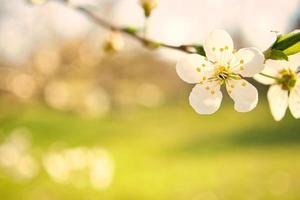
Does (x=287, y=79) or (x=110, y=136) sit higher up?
(x=110, y=136)

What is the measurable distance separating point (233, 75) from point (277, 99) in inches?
3.8

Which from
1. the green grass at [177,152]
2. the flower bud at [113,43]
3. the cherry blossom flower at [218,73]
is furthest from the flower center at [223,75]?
the green grass at [177,152]

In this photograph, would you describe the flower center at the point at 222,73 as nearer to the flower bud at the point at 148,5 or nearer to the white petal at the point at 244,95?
the white petal at the point at 244,95

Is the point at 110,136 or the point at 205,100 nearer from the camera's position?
the point at 205,100

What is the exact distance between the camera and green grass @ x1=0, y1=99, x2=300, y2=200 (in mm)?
5027

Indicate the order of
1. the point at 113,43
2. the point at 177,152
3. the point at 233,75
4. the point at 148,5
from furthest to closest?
the point at 177,152 → the point at 113,43 → the point at 148,5 → the point at 233,75

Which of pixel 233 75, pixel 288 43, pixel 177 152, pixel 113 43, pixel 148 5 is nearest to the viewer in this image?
pixel 288 43

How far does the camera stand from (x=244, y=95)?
33.4 inches

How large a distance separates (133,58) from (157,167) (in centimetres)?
165

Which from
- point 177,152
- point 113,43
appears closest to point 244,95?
point 113,43

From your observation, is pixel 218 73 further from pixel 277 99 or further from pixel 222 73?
pixel 277 99

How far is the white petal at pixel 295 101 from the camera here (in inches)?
34.9

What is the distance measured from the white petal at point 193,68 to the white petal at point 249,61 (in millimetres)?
53

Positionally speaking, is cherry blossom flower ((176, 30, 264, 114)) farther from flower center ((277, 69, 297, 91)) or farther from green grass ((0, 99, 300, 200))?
green grass ((0, 99, 300, 200))
